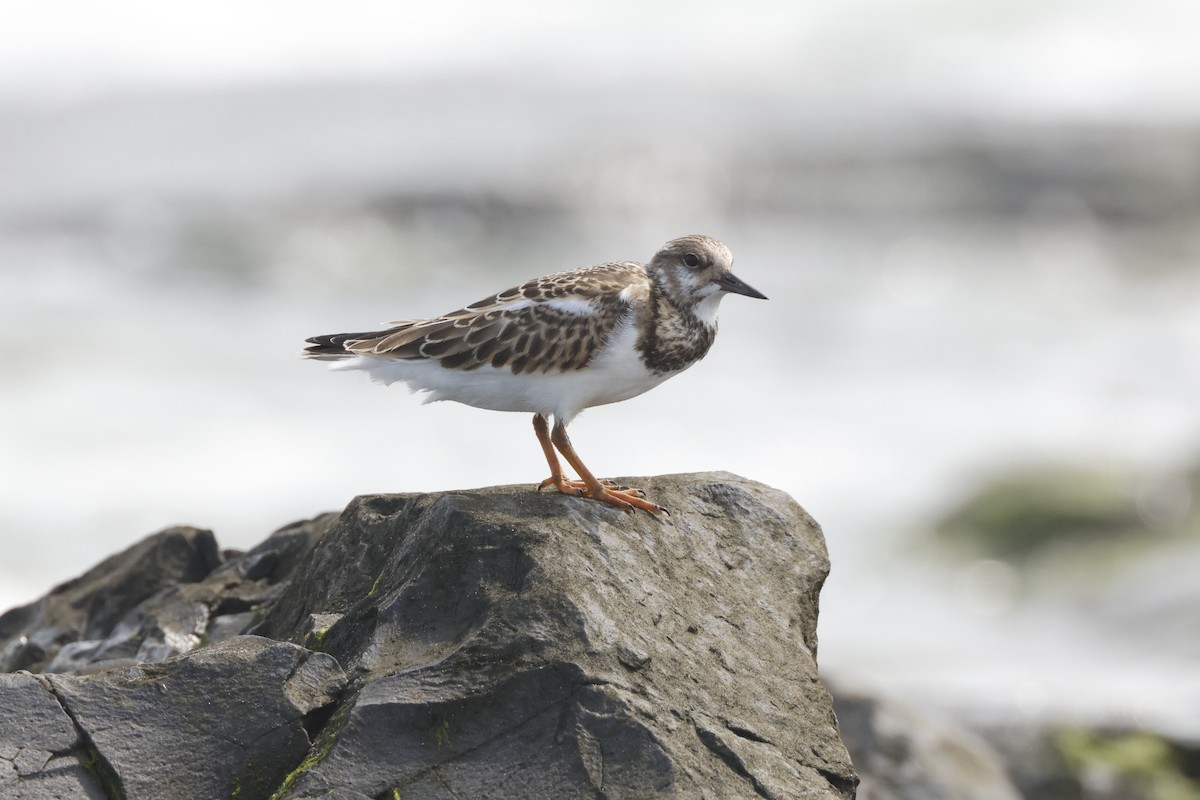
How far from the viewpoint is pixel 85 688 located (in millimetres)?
6016

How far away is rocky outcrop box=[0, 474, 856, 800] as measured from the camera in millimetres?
5727

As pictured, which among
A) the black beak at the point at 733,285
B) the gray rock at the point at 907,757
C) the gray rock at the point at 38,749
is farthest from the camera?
the gray rock at the point at 907,757

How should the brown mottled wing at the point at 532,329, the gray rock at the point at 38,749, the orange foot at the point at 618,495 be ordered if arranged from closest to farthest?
the gray rock at the point at 38,749, the orange foot at the point at 618,495, the brown mottled wing at the point at 532,329

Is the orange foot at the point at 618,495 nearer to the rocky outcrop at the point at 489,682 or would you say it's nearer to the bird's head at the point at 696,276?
the rocky outcrop at the point at 489,682

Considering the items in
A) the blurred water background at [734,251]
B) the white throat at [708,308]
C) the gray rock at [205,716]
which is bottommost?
the gray rock at [205,716]

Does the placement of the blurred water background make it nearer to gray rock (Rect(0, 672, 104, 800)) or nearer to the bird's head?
the bird's head

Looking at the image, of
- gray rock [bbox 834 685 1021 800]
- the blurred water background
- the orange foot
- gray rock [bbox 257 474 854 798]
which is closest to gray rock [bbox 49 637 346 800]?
gray rock [bbox 257 474 854 798]

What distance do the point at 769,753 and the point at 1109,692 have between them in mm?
8389

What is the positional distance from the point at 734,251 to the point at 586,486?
1958cm

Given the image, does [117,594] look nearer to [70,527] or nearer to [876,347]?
[70,527]

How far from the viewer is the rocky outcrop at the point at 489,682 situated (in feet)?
18.8

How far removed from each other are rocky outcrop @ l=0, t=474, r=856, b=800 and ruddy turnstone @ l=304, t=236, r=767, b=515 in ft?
2.13

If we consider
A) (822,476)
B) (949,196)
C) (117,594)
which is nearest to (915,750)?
(117,594)

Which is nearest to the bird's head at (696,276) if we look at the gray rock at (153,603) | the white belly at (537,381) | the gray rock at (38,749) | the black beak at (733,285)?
the black beak at (733,285)
